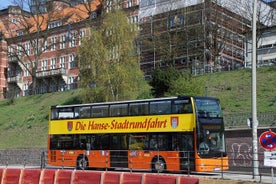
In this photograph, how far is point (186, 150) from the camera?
24500mm

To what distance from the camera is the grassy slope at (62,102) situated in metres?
38.9

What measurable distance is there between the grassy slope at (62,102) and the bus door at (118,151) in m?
12.1

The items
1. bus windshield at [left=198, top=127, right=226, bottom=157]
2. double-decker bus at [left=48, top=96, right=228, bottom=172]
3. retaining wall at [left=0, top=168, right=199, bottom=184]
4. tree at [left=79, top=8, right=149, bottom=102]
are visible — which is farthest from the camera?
tree at [left=79, top=8, right=149, bottom=102]

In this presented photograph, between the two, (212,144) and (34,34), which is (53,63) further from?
(212,144)

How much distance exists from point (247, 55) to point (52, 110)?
1432 inches

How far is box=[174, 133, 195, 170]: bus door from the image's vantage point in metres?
23.9

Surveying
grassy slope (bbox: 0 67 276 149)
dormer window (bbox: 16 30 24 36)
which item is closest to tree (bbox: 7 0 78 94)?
dormer window (bbox: 16 30 24 36)

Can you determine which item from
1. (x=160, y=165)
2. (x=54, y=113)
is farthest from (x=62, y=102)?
(x=160, y=165)

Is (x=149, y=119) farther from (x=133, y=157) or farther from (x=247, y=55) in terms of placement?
(x=247, y=55)

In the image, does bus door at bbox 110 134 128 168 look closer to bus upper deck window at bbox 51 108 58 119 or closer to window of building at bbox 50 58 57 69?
bus upper deck window at bbox 51 108 58 119

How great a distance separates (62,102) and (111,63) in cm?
1782

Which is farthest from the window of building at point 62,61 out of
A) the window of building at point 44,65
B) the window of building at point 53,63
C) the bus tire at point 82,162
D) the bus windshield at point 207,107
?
the bus windshield at point 207,107

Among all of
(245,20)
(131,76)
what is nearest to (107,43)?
(131,76)

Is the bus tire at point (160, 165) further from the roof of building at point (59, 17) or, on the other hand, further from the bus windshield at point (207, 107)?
the roof of building at point (59, 17)
